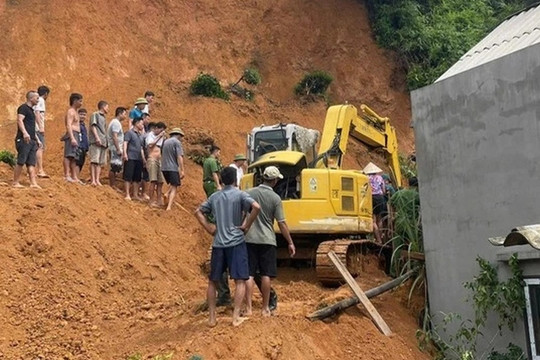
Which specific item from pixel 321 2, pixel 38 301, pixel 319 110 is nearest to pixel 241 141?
pixel 319 110

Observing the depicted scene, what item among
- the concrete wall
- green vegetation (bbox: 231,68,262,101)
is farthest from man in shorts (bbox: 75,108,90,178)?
green vegetation (bbox: 231,68,262,101)

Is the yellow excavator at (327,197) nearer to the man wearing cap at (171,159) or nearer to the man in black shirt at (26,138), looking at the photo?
the man wearing cap at (171,159)

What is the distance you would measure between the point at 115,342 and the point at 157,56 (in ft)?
52.4

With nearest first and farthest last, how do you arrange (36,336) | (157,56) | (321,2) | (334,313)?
(36,336)
(334,313)
(157,56)
(321,2)

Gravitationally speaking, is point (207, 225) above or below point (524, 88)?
below

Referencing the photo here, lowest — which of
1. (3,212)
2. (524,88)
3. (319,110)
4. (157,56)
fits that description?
(3,212)

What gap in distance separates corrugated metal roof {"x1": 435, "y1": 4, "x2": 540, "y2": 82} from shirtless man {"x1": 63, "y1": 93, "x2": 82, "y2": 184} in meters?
6.10

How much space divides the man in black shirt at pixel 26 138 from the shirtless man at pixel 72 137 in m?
0.87

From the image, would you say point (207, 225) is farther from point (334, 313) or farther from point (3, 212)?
point (3, 212)

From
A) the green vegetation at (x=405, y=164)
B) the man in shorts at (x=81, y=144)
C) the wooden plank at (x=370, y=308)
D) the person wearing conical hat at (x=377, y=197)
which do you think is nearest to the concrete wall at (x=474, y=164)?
the wooden plank at (x=370, y=308)

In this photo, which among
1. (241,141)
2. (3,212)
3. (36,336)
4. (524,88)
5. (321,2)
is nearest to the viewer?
(524,88)

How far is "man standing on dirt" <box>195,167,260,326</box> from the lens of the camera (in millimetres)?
7496

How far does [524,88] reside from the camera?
A: 761cm

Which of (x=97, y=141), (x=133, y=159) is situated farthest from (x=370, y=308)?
(x=97, y=141)
